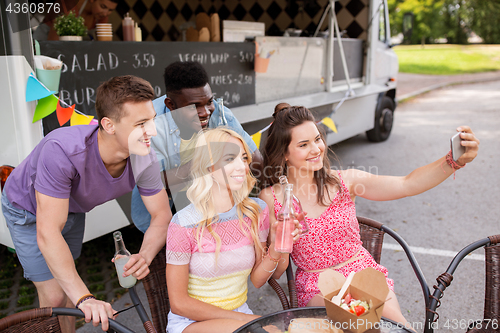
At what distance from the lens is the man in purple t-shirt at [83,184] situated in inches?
64.9

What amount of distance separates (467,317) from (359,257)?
121cm

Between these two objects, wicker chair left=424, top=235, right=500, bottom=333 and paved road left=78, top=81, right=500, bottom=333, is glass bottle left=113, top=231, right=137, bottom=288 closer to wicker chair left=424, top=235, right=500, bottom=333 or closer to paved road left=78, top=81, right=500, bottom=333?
paved road left=78, top=81, right=500, bottom=333

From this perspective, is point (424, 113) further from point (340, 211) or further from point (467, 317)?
point (340, 211)

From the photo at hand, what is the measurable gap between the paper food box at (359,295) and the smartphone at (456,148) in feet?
2.61

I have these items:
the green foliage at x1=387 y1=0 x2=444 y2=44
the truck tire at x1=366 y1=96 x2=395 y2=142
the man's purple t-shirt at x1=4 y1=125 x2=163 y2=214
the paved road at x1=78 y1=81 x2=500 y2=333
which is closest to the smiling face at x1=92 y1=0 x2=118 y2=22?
the man's purple t-shirt at x1=4 y1=125 x2=163 y2=214

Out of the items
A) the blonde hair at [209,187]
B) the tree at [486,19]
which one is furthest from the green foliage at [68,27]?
the tree at [486,19]

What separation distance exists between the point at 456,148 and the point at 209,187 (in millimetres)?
1160

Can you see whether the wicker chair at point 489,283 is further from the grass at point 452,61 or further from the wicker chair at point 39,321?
the grass at point 452,61

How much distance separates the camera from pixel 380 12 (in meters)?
6.09

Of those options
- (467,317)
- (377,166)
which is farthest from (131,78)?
(377,166)

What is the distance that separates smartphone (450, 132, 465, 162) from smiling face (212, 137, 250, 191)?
968 millimetres

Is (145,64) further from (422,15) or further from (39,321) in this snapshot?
(422,15)

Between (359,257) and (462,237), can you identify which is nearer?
(359,257)

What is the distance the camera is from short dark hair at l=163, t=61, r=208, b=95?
8.46 ft
